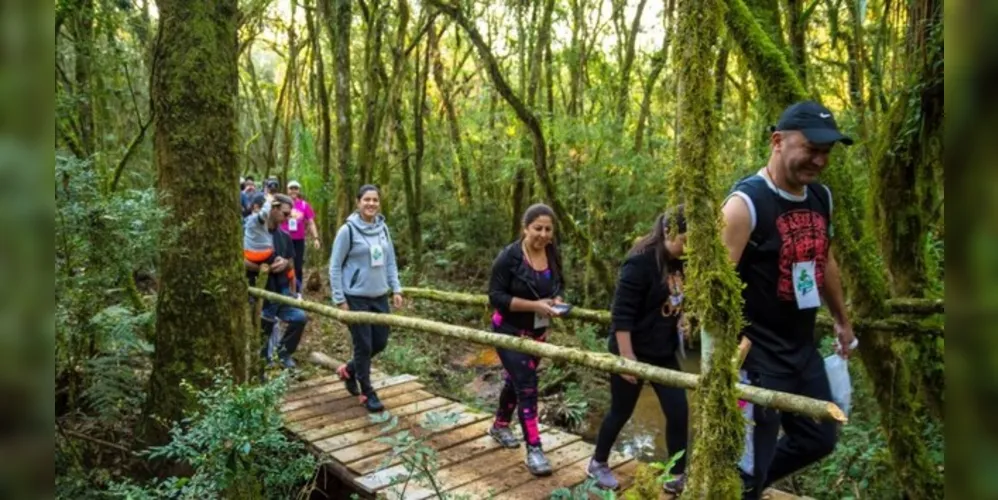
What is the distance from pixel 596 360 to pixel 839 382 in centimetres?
127

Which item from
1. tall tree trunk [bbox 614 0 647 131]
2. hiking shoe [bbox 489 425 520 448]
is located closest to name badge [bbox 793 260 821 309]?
hiking shoe [bbox 489 425 520 448]

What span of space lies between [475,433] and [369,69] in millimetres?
10068

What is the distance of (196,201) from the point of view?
4.70m

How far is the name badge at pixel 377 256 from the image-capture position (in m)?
5.99

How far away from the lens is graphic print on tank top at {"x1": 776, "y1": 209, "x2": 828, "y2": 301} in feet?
10.3

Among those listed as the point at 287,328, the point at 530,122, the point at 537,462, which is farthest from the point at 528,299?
the point at 530,122

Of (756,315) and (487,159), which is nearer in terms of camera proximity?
(756,315)

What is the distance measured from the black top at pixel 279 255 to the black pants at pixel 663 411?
4.66 m

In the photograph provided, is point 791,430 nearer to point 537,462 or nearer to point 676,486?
point 676,486

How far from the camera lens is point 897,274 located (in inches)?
208

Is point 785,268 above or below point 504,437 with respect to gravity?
above
